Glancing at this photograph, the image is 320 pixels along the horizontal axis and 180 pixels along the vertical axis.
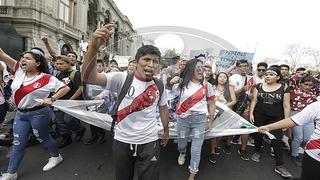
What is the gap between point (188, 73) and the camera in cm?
306

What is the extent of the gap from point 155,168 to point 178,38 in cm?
124

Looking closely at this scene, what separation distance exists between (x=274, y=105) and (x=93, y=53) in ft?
10.3

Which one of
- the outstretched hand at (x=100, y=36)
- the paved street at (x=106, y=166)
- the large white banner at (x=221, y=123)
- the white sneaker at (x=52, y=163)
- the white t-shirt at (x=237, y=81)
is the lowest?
the paved street at (x=106, y=166)

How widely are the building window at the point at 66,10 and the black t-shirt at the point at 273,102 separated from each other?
841 inches

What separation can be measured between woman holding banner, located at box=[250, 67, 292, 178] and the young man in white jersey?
2.31 metres

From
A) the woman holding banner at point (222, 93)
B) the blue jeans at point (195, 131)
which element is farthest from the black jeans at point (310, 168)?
the woman holding banner at point (222, 93)

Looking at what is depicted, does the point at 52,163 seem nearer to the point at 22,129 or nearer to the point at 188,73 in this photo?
the point at 22,129

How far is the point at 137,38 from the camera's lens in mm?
2230

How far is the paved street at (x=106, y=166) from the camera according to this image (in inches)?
135

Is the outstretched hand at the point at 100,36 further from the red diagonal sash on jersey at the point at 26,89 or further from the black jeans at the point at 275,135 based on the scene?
the black jeans at the point at 275,135

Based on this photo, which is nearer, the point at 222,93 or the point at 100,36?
the point at 100,36

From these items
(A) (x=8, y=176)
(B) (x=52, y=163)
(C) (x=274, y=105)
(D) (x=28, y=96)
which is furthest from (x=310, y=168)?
(A) (x=8, y=176)

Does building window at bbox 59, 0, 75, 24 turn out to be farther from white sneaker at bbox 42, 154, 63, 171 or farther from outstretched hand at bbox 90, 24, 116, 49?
outstretched hand at bbox 90, 24, 116, 49

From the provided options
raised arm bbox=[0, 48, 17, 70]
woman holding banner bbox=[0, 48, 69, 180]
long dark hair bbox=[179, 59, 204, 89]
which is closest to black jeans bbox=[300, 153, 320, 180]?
long dark hair bbox=[179, 59, 204, 89]
